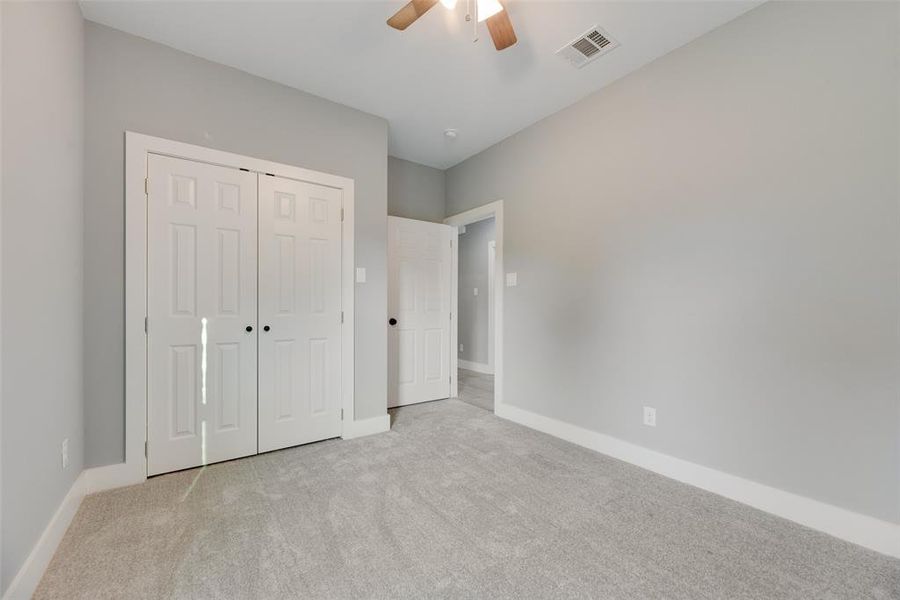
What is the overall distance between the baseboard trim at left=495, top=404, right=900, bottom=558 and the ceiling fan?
264 cm

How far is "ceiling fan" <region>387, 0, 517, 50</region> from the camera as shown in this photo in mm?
1696

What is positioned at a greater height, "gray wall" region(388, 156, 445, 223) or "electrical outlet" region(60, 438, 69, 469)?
"gray wall" region(388, 156, 445, 223)

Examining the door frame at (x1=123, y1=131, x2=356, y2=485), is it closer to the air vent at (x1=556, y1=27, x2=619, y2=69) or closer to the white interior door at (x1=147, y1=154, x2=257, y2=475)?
the white interior door at (x1=147, y1=154, x2=257, y2=475)

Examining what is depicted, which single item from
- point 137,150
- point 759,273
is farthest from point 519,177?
point 137,150

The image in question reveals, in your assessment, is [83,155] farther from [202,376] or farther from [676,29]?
[676,29]

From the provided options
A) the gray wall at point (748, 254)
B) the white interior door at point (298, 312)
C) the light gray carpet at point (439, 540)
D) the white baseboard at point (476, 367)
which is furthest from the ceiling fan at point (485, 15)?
the white baseboard at point (476, 367)

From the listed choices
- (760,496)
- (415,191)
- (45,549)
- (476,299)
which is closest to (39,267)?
(45,549)

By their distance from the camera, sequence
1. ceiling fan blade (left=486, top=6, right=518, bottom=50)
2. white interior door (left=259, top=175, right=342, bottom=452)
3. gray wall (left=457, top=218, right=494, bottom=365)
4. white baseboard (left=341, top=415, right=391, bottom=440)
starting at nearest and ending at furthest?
ceiling fan blade (left=486, top=6, right=518, bottom=50), white interior door (left=259, top=175, right=342, bottom=452), white baseboard (left=341, top=415, right=391, bottom=440), gray wall (left=457, top=218, right=494, bottom=365)

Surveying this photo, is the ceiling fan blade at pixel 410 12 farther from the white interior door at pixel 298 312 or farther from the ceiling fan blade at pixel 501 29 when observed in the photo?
the white interior door at pixel 298 312

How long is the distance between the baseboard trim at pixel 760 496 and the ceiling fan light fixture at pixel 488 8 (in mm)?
2702

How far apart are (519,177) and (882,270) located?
2.41m

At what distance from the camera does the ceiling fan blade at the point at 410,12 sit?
1.68 metres

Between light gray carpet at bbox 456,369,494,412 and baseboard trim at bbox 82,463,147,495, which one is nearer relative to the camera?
baseboard trim at bbox 82,463,147,495

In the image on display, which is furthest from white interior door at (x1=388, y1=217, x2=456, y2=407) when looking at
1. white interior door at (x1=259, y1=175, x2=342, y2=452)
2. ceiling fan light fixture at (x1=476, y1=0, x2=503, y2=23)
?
ceiling fan light fixture at (x1=476, y1=0, x2=503, y2=23)
